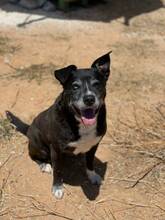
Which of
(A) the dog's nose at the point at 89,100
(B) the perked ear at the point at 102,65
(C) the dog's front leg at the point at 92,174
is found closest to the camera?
(A) the dog's nose at the point at 89,100

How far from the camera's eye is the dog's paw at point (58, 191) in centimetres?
450

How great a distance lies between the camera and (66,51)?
6.99 metres

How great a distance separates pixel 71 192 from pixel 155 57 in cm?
Answer: 308

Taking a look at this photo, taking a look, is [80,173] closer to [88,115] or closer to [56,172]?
[56,172]

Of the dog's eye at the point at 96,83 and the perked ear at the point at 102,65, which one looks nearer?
the dog's eye at the point at 96,83

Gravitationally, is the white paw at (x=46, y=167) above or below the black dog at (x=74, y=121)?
below

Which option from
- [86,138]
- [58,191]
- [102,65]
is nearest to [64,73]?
[102,65]

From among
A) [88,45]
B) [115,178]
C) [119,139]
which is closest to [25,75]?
[88,45]

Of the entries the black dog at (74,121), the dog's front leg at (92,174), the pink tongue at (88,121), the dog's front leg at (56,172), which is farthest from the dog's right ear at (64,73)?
the dog's front leg at (92,174)

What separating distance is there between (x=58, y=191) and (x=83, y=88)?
1205 mm

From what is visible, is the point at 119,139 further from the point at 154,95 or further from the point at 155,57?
the point at 155,57

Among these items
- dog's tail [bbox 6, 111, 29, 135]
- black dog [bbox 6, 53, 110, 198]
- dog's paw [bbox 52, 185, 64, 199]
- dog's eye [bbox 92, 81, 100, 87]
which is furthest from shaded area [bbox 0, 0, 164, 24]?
dog's eye [bbox 92, 81, 100, 87]

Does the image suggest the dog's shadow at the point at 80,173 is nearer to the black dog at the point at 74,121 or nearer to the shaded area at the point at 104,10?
the black dog at the point at 74,121

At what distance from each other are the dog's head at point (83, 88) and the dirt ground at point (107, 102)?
1.01 m
